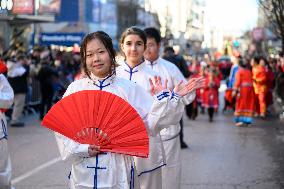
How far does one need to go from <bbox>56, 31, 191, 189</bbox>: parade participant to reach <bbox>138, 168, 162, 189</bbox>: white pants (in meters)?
0.83

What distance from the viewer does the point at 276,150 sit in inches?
426

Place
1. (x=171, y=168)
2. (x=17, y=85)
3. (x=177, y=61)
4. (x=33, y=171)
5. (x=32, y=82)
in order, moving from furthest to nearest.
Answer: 1. (x=32, y=82)
2. (x=17, y=85)
3. (x=177, y=61)
4. (x=33, y=171)
5. (x=171, y=168)

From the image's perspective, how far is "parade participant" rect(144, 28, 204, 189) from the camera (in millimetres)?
A: 5637

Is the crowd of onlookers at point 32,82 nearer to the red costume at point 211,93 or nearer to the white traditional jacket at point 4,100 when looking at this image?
the red costume at point 211,93

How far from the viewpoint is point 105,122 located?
364 centimetres

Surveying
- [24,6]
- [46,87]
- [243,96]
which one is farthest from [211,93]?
[24,6]

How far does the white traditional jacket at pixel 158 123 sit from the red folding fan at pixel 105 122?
0.80 feet

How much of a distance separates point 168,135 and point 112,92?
1944mm

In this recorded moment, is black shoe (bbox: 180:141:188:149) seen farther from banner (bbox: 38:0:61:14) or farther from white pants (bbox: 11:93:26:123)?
banner (bbox: 38:0:61:14)

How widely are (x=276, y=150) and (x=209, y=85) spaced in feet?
21.2

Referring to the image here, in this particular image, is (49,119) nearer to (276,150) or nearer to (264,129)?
(276,150)

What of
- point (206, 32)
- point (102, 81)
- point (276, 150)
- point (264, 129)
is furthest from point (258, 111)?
point (206, 32)

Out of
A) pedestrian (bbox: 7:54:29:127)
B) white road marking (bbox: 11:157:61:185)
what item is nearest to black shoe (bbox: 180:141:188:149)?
white road marking (bbox: 11:157:61:185)

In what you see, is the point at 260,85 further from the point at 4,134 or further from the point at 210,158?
the point at 4,134
